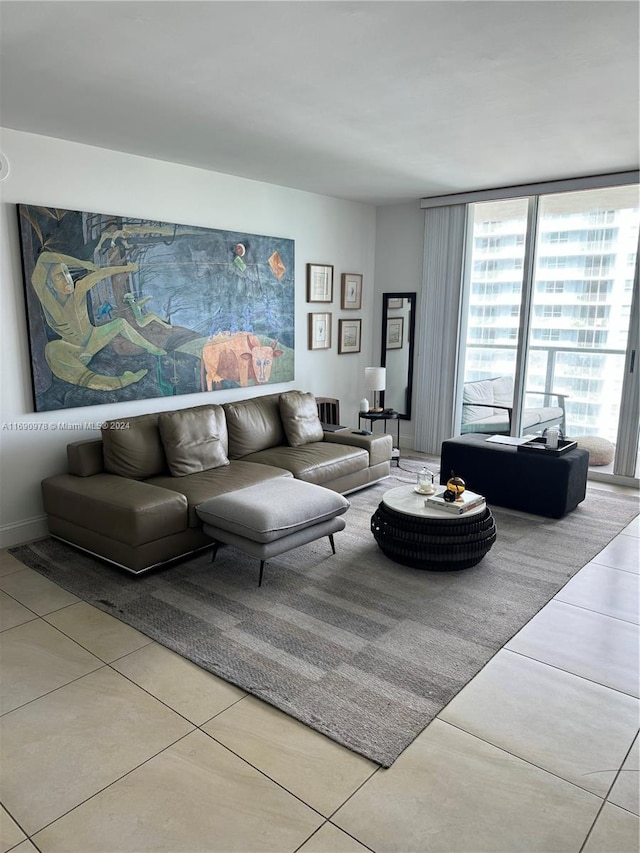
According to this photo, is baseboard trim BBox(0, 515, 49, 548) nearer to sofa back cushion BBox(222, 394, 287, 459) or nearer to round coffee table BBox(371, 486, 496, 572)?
sofa back cushion BBox(222, 394, 287, 459)

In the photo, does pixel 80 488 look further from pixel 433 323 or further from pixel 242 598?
pixel 433 323

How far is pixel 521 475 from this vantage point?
462 cm

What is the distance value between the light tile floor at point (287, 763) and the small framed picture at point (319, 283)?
3998 millimetres

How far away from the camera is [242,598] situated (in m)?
3.29

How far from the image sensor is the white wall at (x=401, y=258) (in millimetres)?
6434

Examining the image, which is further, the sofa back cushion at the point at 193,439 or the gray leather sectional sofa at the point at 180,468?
the sofa back cushion at the point at 193,439

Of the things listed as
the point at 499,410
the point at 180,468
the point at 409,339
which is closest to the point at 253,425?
the point at 180,468

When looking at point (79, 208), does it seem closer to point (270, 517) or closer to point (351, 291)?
point (270, 517)

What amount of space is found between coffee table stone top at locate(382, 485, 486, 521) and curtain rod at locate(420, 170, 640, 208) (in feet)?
10.2

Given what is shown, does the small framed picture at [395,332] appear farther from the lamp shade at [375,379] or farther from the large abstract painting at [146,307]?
the large abstract painting at [146,307]

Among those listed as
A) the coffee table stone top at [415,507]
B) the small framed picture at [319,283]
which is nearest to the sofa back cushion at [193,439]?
the coffee table stone top at [415,507]

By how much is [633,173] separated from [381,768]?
480 centimetres

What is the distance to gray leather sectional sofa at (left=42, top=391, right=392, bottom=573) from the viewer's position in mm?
3525

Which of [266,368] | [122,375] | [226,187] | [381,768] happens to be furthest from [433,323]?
[381,768]
